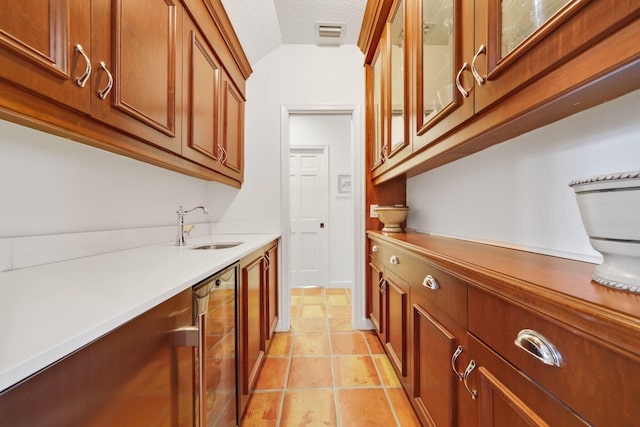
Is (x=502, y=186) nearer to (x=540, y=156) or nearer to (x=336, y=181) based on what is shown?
(x=540, y=156)

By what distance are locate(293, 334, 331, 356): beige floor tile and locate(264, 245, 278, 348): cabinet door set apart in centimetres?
23

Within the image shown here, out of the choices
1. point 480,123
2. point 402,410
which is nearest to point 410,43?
point 480,123

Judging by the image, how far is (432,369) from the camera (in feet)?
3.36

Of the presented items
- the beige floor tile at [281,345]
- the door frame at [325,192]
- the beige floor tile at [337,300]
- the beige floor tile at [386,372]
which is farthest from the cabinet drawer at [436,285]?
the door frame at [325,192]

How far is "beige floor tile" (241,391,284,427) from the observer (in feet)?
4.36

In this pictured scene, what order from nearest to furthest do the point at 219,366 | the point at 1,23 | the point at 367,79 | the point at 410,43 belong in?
1. the point at 1,23
2. the point at 219,366
3. the point at 410,43
4. the point at 367,79

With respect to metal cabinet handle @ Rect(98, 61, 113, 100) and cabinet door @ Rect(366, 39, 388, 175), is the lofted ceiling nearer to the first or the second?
cabinet door @ Rect(366, 39, 388, 175)

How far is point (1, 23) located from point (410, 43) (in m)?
1.49

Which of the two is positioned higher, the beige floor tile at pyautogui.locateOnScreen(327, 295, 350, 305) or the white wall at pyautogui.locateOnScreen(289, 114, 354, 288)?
the white wall at pyautogui.locateOnScreen(289, 114, 354, 288)

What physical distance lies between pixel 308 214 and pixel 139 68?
2897mm

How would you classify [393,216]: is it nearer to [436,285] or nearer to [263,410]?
[436,285]

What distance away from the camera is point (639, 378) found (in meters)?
0.37

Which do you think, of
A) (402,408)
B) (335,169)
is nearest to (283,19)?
(335,169)

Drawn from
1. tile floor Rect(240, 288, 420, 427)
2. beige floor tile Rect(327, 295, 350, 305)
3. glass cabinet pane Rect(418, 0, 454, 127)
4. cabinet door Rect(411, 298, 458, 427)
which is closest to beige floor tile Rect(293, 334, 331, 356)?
tile floor Rect(240, 288, 420, 427)
